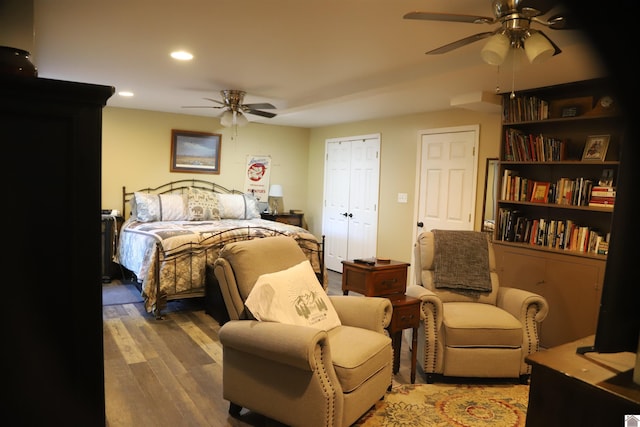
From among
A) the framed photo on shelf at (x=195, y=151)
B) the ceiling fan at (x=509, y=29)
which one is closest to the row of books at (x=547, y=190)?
the ceiling fan at (x=509, y=29)

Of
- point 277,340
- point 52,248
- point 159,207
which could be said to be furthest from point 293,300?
point 159,207

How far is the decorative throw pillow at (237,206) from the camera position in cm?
616

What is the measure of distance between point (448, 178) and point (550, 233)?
4.68 feet


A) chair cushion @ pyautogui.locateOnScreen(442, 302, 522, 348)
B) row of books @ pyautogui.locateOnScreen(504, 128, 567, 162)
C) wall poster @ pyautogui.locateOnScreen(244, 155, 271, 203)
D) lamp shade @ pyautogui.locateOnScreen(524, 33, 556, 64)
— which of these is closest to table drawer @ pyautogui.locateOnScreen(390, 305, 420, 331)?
chair cushion @ pyautogui.locateOnScreen(442, 302, 522, 348)

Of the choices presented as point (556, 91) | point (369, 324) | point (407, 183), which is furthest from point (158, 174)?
point (556, 91)

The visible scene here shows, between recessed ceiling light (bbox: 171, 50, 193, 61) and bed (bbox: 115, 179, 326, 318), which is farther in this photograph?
bed (bbox: 115, 179, 326, 318)

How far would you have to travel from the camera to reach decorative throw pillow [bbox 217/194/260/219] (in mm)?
6156

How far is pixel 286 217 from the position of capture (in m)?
7.06

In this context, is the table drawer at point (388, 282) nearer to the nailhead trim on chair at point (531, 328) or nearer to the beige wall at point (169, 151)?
the nailhead trim on chair at point (531, 328)

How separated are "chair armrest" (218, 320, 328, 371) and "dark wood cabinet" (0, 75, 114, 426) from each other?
117 centimetres

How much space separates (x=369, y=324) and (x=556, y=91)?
280 centimetres

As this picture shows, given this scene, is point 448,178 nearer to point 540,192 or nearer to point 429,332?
point 540,192

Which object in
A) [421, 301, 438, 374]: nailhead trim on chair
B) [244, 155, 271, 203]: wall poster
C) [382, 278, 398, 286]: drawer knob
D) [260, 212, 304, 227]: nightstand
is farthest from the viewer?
[244, 155, 271, 203]: wall poster

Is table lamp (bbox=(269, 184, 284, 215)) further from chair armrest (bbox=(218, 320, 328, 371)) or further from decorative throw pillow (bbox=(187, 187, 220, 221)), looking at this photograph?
chair armrest (bbox=(218, 320, 328, 371))
